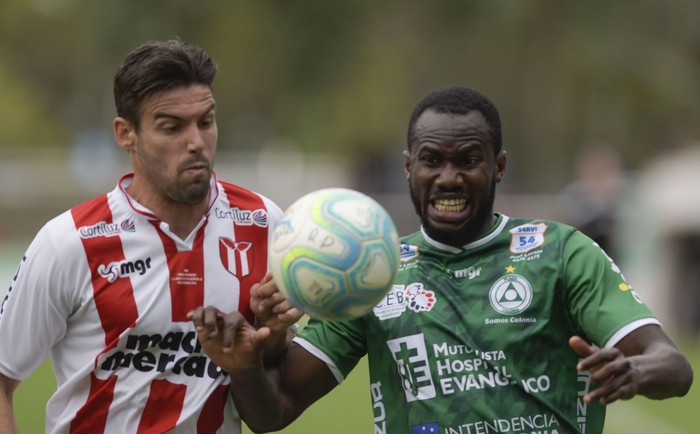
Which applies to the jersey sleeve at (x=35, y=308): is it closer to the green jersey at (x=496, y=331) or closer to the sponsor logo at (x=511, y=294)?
the green jersey at (x=496, y=331)

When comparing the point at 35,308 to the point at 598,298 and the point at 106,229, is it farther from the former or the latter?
the point at 598,298

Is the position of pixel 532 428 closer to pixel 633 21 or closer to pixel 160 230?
pixel 160 230

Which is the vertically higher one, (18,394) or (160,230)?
(160,230)

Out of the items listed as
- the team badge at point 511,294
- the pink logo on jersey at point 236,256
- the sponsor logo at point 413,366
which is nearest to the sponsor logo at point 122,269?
the pink logo on jersey at point 236,256

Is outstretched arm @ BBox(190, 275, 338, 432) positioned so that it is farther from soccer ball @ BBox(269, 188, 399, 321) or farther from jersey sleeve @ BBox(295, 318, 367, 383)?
soccer ball @ BBox(269, 188, 399, 321)

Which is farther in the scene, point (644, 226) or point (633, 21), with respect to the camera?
point (633, 21)

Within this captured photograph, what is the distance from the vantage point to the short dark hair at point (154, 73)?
543cm

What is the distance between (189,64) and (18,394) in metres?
8.76

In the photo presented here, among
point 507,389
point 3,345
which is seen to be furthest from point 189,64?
point 507,389

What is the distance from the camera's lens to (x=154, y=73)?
542cm

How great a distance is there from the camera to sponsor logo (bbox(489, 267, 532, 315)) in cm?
526

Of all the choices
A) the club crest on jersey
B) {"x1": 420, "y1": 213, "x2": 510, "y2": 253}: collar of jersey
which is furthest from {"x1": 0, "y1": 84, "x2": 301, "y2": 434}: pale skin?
the club crest on jersey

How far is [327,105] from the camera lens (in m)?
40.9

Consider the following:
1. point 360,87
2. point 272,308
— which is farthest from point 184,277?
point 360,87
